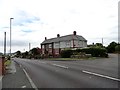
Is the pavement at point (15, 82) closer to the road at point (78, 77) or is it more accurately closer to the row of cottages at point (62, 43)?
the road at point (78, 77)

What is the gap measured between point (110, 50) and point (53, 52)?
26657 millimetres

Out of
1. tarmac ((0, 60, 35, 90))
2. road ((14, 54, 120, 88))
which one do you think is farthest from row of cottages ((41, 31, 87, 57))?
tarmac ((0, 60, 35, 90))

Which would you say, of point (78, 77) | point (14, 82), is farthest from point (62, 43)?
point (14, 82)

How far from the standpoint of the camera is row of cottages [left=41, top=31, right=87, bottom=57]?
93812mm

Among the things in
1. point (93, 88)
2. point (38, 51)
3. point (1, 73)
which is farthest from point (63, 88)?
point (38, 51)

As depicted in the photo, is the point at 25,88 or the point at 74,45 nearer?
the point at 25,88

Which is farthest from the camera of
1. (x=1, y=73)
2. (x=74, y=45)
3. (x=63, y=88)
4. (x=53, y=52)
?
(x=53, y=52)

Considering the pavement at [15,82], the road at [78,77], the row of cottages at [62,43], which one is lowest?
the pavement at [15,82]

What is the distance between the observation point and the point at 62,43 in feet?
330

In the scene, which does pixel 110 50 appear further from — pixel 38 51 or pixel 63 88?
pixel 63 88

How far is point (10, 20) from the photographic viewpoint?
5544 centimetres

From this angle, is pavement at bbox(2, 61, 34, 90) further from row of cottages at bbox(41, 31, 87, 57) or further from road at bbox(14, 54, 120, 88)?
row of cottages at bbox(41, 31, 87, 57)

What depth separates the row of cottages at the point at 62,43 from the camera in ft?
308

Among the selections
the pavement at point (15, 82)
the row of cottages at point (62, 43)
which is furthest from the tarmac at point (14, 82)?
the row of cottages at point (62, 43)
